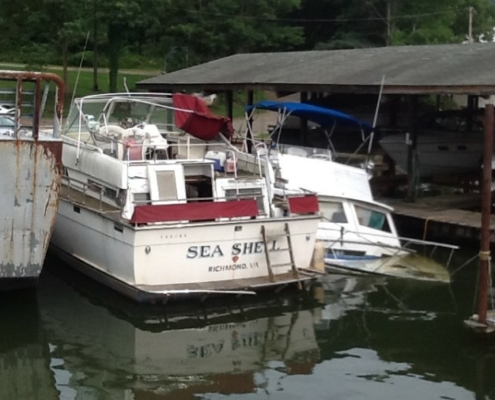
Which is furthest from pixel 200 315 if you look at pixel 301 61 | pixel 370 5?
pixel 370 5

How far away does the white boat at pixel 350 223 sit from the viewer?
16484 millimetres

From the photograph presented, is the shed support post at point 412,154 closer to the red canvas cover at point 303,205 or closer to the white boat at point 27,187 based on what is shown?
the red canvas cover at point 303,205

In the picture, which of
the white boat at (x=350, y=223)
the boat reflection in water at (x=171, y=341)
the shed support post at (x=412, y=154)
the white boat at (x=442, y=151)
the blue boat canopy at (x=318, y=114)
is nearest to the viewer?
the boat reflection in water at (x=171, y=341)

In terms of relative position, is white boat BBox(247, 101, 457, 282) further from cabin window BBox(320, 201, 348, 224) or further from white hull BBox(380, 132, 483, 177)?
white hull BBox(380, 132, 483, 177)

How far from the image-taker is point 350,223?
1686cm

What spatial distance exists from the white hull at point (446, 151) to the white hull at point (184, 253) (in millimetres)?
10669

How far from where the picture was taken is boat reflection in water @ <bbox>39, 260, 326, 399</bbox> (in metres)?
10.9

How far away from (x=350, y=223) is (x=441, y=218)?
308cm

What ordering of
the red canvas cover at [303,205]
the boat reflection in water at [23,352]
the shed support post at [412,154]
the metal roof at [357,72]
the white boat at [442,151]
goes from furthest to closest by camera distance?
the white boat at [442,151]
the shed support post at [412,154]
the metal roof at [357,72]
the red canvas cover at [303,205]
the boat reflection in water at [23,352]

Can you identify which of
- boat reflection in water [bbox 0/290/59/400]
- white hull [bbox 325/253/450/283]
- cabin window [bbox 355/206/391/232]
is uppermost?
cabin window [bbox 355/206/391/232]

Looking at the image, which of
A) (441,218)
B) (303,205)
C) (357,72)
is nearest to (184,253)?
(303,205)

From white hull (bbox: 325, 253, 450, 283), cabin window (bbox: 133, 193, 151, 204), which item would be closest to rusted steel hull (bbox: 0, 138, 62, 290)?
cabin window (bbox: 133, 193, 151, 204)

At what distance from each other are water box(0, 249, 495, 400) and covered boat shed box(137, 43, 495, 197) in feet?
17.4

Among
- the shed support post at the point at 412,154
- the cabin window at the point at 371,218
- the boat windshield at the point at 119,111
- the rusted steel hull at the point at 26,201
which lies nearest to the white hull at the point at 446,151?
the shed support post at the point at 412,154
